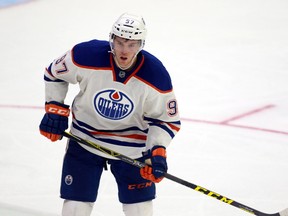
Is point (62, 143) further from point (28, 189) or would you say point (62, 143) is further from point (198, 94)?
point (198, 94)

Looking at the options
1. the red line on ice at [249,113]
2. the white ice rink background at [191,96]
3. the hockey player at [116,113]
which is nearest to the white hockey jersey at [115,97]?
the hockey player at [116,113]

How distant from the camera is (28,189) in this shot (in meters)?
4.19

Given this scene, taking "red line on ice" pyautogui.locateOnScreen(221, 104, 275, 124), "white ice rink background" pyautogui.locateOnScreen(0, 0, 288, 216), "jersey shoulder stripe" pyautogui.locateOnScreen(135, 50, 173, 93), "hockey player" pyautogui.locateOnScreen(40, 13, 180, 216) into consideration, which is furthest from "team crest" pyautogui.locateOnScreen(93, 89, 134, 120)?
"red line on ice" pyautogui.locateOnScreen(221, 104, 275, 124)

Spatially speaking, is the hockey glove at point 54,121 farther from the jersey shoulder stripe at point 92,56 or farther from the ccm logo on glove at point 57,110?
the jersey shoulder stripe at point 92,56

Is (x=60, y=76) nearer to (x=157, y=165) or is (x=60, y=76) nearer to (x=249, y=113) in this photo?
(x=157, y=165)

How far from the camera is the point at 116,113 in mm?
3156

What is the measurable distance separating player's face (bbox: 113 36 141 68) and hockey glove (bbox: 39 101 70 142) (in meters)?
0.40

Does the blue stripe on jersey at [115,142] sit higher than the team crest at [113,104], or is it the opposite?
the team crest at [113,104]

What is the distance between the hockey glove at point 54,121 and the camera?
3250 millimetres

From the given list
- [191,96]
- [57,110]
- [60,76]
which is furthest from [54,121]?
[191,96]

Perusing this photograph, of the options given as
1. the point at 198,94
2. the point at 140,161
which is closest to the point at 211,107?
the point at 198,94

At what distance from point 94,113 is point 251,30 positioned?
486 centimetres

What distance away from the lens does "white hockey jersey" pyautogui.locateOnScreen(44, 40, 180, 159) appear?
3.11m

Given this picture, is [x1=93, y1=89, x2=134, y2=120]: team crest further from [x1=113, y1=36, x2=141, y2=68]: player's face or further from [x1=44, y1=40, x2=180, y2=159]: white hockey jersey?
[x1=113, y1=36, x2=141, y2=68]: player's face
